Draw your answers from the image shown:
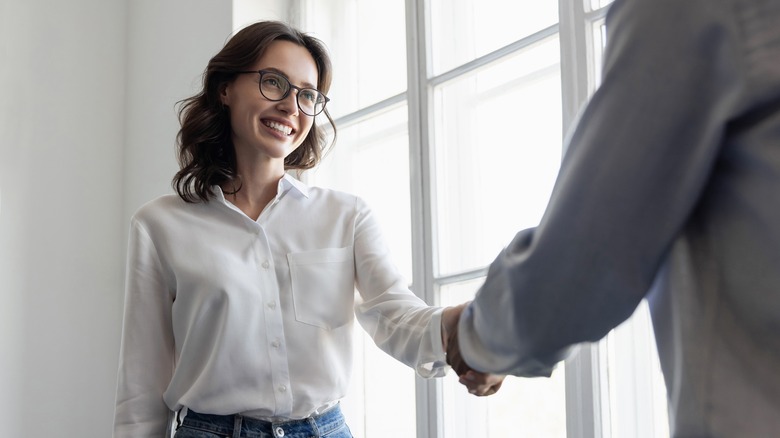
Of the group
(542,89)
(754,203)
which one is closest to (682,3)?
(754,203)

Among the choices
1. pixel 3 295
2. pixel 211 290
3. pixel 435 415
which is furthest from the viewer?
pixel 3 295

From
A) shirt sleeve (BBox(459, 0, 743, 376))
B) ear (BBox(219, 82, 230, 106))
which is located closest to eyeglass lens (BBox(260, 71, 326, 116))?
ear (BBox(219, 82, 230, 106))

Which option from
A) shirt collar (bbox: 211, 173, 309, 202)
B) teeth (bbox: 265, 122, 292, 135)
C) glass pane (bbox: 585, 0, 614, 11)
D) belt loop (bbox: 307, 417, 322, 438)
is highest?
glass pane (bbox: 585, 0, 614, 11)

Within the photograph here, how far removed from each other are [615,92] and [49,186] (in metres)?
3.35

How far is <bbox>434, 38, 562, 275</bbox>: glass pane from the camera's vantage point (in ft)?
7.61

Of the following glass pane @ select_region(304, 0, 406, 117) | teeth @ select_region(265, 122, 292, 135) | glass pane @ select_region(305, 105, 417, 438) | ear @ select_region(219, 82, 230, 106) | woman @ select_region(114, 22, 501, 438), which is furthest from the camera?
glass pane @ select_region(304, 0, 406, 117)

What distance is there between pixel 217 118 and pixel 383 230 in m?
0.69

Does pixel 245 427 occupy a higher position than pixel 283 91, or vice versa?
pixel 283 91

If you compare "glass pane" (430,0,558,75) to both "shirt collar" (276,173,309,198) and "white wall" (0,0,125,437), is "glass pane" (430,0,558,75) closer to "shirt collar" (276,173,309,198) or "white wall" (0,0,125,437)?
"shirt collar" (276,173,309,198)

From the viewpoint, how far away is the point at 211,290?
6.42 ft

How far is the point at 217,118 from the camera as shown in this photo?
222 cm

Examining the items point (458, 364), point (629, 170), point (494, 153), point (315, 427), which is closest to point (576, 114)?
point (494, 153)

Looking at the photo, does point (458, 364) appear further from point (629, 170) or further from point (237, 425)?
point (629, 170)

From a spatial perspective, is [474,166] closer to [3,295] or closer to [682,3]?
[682,3]
